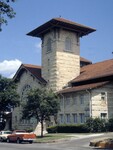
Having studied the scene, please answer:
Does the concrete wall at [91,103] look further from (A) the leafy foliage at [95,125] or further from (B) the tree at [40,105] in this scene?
(B) the tree at [40,105]

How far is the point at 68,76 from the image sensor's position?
55.3 m

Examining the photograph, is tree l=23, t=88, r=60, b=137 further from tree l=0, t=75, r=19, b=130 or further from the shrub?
tree l=0, t=75, r=19, b=130

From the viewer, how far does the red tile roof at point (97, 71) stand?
48.5 metres

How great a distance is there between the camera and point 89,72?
177 ft

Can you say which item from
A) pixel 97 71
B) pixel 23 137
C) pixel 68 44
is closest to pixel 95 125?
pixel 97 71

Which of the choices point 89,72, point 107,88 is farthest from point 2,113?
point 107,88

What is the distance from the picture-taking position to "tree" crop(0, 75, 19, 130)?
190 feet

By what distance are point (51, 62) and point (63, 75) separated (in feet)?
9.87

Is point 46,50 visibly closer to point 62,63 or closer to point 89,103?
point 62,63

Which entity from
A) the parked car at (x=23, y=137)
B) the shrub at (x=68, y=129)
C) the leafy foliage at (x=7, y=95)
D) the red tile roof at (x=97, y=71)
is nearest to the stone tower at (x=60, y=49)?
the red tile roof at (x=97, y=71)

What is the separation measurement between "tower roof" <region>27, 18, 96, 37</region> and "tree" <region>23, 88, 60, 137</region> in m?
13.8

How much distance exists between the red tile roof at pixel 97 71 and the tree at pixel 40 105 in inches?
346

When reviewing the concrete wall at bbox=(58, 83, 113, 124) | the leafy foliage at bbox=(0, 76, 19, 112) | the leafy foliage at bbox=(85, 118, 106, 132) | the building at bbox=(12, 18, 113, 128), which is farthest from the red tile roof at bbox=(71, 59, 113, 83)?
the leafy foliage at bbox=(0, 76, 19, 112)

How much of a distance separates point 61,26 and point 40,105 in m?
17.3
